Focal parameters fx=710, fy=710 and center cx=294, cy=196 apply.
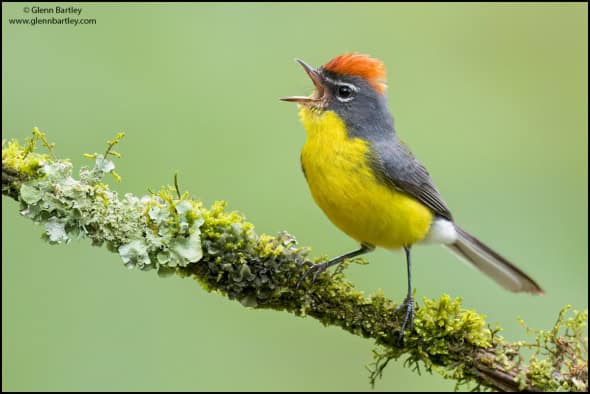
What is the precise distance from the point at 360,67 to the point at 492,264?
1.60 metres

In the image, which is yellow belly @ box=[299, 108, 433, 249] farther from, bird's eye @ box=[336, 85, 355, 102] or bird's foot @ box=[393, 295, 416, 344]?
bird's foot @ box=[393, 295, 416, 344]

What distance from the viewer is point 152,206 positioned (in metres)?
3.25

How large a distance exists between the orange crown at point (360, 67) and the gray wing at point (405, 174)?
439mm

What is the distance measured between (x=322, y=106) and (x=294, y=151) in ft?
1.66

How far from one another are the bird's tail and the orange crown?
1.17 metres

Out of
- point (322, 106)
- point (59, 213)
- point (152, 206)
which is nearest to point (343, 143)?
point (322, 106)

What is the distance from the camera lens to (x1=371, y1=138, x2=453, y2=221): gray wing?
438 cm

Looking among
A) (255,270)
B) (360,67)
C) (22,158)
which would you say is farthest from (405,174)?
(22,158)

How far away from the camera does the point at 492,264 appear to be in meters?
4.81

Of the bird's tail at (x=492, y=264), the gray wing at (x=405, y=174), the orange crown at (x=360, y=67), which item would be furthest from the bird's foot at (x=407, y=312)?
the orange crown at (x=360, y=67)

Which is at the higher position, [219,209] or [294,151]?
[294,151]

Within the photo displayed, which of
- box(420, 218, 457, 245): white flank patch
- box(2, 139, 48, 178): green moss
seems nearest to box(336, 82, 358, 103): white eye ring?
box(420, 218, 457, 245): white flank patch

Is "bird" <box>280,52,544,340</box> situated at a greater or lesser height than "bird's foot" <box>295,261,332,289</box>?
greater

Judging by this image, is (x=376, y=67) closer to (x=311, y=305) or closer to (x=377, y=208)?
(x=377, y=208)
